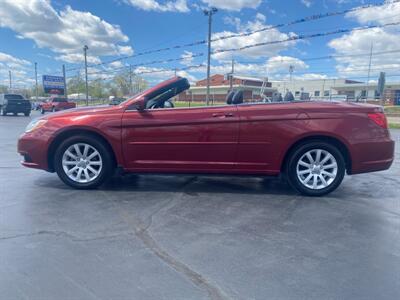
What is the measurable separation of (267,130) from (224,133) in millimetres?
581

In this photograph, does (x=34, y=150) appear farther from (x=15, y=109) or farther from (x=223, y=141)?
(x=15, y=109)

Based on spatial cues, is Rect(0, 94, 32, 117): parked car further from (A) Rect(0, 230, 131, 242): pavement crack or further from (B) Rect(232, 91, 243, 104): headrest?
(A) Rect(0, 230, 131, 242): pavement crack

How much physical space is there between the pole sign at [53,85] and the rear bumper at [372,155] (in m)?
51.7

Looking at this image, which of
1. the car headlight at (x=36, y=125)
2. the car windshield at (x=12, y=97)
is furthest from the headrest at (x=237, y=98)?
the car windshield at (x=12, y=97)

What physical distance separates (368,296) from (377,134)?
2.67 metres

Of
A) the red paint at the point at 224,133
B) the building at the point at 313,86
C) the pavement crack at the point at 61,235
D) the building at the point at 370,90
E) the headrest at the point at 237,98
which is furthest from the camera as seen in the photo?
the building at the point at 313,86

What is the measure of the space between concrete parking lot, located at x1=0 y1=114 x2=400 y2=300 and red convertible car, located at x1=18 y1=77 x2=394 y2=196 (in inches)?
15.0

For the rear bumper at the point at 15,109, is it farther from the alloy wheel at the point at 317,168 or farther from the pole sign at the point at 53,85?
the alloy wheel at the point at 317,168

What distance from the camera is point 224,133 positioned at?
13.6ft

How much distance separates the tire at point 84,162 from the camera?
4.27 meters

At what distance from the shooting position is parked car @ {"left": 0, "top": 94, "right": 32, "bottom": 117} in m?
24.3

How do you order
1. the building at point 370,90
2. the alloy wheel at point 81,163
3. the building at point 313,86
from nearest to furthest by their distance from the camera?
the alloy wheel at point 81,163, the building at point 370,90, the building at point 313,86

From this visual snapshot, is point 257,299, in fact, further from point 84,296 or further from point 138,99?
point 138,99

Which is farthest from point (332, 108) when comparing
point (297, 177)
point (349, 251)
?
point (349, 251)
